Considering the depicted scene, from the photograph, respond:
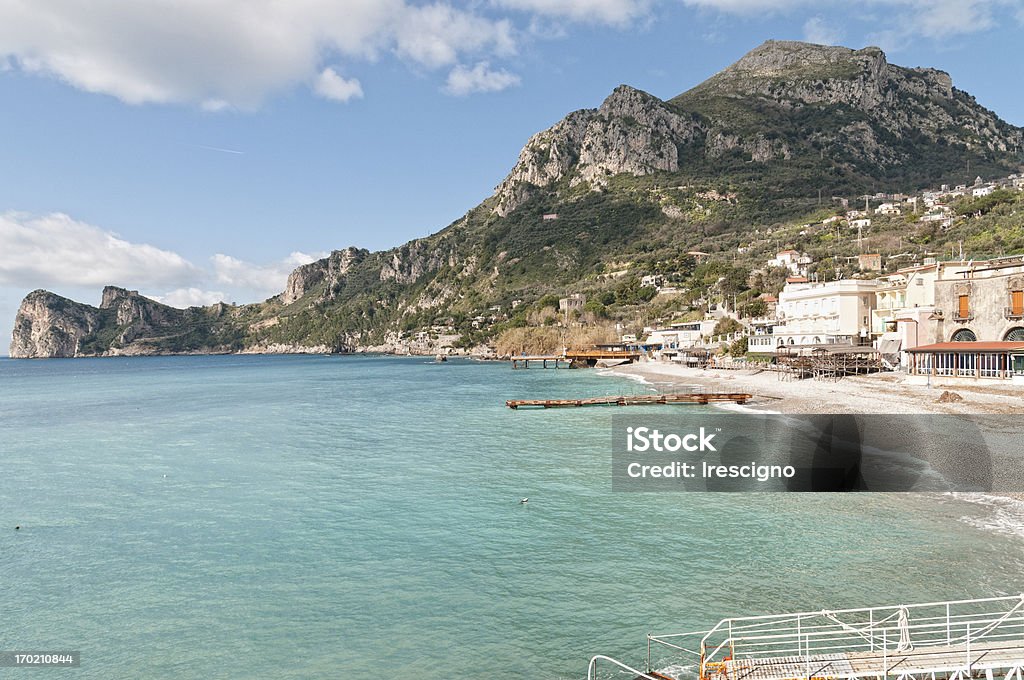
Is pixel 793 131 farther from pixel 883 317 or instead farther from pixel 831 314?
pixel 883 317

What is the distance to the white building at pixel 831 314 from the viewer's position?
5706cm

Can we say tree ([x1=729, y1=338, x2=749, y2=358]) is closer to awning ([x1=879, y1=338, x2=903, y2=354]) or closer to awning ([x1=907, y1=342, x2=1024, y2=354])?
awning ([x1=879, y1=338, x2=903, y2=354])

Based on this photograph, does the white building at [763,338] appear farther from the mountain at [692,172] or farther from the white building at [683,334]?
the mountain at [692,172]

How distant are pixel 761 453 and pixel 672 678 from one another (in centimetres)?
1923

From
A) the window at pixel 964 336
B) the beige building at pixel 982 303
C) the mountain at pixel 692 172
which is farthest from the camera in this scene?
the mountain at pixel 692 172

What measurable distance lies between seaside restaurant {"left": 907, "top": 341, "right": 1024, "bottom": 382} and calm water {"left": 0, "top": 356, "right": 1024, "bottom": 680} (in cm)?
2609

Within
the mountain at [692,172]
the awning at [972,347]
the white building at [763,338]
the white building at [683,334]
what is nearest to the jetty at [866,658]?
the awning at [972,347]

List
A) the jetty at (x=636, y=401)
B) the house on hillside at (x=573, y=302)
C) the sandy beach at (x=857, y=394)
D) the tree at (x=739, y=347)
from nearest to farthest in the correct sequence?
the sandy beach at (x=857, y=394) → the jetty at (x=636, y=401) → the tree at (x=739, y=347) → the house on hillside at (x=573, y=302)

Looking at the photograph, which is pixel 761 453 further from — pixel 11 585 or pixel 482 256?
pixel 482 256

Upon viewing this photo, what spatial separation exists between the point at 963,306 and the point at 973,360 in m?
4.85

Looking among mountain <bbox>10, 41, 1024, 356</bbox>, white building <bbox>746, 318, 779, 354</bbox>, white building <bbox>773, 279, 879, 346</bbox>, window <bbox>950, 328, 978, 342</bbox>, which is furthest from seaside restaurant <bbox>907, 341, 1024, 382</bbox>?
mountain <bbox>10, 41, 1024, 356</bbox>

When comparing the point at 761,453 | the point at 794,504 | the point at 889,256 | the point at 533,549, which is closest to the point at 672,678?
the point at 533,549

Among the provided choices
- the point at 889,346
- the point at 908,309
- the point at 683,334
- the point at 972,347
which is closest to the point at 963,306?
the point at 972,347

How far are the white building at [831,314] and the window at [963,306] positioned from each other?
1415 centimetres
